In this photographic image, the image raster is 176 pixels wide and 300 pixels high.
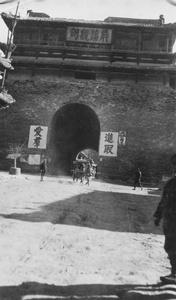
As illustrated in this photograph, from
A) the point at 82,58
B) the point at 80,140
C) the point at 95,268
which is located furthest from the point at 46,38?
the point at 95,268

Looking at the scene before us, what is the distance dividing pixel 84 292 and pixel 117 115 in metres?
15.2

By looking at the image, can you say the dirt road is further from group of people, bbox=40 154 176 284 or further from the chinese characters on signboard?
the chinese characters on signboard

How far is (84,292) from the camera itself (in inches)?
92.1

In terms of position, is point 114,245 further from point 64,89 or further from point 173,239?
point 64,89

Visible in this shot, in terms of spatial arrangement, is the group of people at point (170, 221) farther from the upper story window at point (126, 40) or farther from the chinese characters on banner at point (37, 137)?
the upper story window at point (126, 40)

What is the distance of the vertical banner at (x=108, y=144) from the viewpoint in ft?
54.2

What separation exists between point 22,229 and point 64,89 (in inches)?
556

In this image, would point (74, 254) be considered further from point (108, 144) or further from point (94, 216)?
point (108, 144)

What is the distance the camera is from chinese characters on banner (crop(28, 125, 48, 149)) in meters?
16.6

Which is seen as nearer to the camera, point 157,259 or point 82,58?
point 157,259

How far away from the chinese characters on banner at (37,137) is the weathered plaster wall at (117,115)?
0.32 meters

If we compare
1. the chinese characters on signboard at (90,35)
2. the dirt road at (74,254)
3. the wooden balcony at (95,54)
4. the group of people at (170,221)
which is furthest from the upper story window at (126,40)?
the group of people at (170,221)

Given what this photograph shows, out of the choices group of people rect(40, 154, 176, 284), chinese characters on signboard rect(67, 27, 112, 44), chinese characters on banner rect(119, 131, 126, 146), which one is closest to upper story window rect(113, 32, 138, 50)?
chinese characters on signboard rect(67, 27, 112, 44)

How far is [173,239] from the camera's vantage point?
2.79 metres
